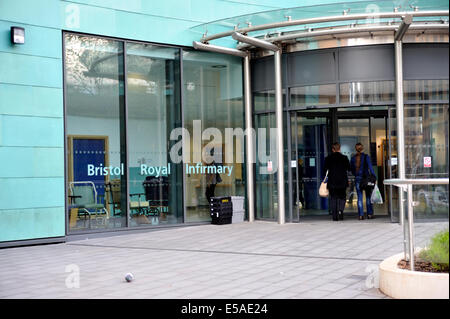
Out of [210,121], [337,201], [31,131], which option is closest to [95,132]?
[31,131]

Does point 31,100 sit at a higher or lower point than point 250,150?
higher

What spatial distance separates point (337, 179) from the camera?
41.3 ft

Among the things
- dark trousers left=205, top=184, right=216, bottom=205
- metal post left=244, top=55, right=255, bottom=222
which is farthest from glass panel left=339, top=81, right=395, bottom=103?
dark trousers left=205, top=184, right=216, bottom=205

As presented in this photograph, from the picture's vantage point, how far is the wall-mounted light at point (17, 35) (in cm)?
997

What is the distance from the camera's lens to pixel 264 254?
8.56 m

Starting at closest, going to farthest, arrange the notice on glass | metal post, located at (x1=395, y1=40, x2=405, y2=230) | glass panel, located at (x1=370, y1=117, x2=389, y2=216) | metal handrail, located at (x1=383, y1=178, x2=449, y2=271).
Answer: metal handrail, located at (x1=383, y1=178, x2=449, y2=271) < metal post, located at (x1=395, y1=40, x2=405, y2=230) < the notice on glass < glass panel, located at (x1=370, y1=117, x2=389, y2=216)

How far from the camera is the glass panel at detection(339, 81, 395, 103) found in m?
11.9

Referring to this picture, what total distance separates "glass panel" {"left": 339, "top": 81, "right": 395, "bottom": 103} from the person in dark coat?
1299mm

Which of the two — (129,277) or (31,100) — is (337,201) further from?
(129,277)

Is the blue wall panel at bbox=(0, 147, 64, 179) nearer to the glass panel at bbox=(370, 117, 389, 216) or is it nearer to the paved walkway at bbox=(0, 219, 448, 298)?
the paved walkway at bbox=(0, 219, 448, 298)

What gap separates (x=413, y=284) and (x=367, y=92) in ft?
23.4

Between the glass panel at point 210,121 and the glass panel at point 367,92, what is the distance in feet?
8.33

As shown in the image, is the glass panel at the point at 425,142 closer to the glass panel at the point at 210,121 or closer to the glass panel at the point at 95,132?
the glass panel at the point at 210,121

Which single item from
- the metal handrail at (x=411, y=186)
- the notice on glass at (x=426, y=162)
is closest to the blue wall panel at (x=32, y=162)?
the metal handrail at (x=411, y=186)
